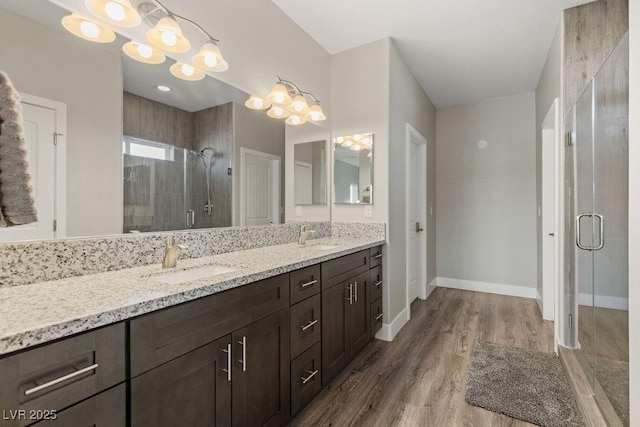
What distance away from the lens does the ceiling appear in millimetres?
2277

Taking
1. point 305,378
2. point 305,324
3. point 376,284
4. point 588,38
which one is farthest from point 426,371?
point 588,38

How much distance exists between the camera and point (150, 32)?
1.42 metres

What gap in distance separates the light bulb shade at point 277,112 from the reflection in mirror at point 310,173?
1.12ft

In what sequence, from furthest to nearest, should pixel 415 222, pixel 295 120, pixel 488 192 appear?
pixel 488 192
pixel 415 222
pixel 295 120

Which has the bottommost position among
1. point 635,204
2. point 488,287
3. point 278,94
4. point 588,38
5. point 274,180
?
point 488,287

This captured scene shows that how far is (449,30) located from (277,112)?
5.49ft

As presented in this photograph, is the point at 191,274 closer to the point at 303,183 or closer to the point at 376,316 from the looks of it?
the point at 303,183

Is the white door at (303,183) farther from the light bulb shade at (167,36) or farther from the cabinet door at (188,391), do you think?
the cabinet door at (188,391)

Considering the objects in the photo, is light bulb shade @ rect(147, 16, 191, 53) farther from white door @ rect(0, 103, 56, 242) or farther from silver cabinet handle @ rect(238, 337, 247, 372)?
silver cabinet handle @ rect(238, 337, 247, 372)

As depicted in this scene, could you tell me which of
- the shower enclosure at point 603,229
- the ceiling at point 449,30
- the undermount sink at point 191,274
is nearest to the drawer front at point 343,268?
the undermount sink at point 191,274

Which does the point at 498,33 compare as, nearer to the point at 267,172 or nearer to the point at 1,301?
the point at 267,172

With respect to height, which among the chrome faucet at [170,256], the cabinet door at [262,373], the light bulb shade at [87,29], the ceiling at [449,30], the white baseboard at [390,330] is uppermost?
the ceiling at [449,30]

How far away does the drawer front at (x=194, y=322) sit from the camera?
897 mm

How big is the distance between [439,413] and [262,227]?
5.24 feet
